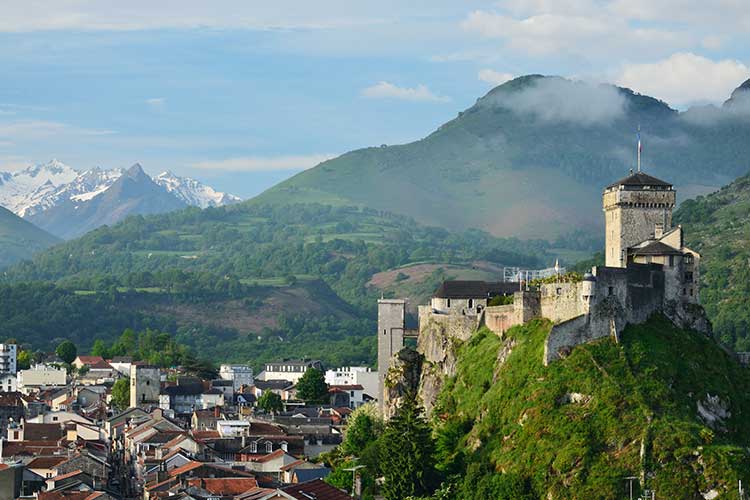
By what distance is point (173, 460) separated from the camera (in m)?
100

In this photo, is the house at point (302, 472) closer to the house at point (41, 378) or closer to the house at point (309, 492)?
the house at point (309, 492)

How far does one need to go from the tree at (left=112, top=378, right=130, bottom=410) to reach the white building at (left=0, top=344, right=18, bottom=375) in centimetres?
3351

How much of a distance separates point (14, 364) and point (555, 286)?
353 feet

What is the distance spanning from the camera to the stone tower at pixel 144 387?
14500 cm

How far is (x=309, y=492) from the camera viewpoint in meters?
85.1

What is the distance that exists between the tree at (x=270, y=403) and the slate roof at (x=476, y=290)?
31.0m

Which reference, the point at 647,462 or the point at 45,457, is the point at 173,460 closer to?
the point at 45,457

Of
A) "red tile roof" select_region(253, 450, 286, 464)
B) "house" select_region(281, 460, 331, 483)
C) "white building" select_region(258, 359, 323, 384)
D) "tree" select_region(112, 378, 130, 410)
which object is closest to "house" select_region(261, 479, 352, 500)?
"house" select_region(281, 460, 331, 483)

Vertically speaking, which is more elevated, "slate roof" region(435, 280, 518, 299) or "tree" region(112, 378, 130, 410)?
"slate roof" region(435, 280, 518, 299)

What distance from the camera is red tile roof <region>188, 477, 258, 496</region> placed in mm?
88438

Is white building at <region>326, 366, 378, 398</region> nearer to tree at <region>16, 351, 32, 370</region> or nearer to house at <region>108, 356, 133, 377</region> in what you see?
house at <region>108, 356, 133, 377</region>

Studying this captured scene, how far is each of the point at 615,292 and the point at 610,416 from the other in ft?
24.3

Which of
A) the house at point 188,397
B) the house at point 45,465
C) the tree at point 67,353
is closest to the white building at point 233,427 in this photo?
the house at point 45,465

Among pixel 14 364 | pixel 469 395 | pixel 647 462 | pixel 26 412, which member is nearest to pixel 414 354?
pixel 469 395
